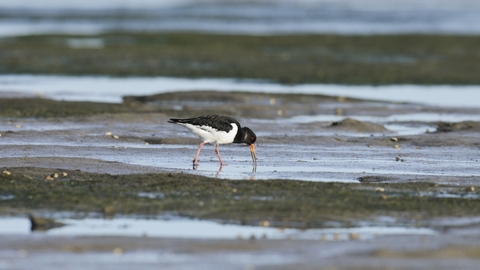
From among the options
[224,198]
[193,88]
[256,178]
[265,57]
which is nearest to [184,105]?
[193,88]

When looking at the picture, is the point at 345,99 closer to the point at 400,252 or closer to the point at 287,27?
the point at 400,252

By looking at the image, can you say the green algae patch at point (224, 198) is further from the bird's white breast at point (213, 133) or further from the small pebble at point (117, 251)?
the bird's white breast at point (213, 133)

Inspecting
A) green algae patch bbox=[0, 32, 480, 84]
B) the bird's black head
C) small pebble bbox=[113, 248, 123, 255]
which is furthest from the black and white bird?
green algae patch bbox=[0, 32, 480, 84]

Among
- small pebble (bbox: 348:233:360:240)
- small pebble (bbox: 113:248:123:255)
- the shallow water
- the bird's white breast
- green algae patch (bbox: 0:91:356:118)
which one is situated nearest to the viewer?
small pebble (bbox: 113:248:123:255)

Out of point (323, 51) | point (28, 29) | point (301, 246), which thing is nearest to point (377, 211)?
point (301, 246)

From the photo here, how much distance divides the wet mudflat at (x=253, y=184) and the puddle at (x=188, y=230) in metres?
0.09

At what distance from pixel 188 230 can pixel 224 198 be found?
1.55 meters

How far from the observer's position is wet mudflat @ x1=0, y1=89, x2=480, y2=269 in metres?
8.83

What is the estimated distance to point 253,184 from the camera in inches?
482

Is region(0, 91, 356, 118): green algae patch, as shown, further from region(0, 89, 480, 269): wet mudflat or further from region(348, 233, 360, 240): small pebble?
region(348, 233, 360, 240): small pebble

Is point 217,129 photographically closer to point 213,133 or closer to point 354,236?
point 213,133

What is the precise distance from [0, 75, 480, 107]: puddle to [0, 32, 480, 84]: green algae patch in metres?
1.09

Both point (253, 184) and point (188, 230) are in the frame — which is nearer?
point (188, 230)

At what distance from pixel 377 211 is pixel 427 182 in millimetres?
2213
